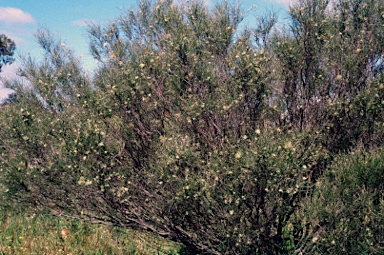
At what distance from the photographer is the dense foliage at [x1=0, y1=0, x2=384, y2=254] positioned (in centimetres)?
483

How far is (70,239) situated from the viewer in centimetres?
787

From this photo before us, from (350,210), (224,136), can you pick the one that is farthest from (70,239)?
(350,210)

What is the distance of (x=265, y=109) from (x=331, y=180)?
130cm

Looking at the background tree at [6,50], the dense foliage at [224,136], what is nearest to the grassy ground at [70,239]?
the dense foliage at [224,136]

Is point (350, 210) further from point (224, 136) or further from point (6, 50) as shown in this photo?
point (6, 50)

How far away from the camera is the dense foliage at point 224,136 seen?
4.83 m

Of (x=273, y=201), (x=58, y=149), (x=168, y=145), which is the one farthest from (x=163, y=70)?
(x=273, y=201)

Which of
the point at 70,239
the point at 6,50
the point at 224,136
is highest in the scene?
the point at 6,50

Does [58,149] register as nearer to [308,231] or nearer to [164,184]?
[164,184]

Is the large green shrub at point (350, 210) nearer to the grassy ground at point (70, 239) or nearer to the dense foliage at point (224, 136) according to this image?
the dense foliage at point (224, 136)

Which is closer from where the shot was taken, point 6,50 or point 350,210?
point 350,210

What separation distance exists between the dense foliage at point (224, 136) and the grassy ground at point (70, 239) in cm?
107

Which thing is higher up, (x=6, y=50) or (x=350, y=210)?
(x=6, y=50)

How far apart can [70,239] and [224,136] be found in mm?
3977
